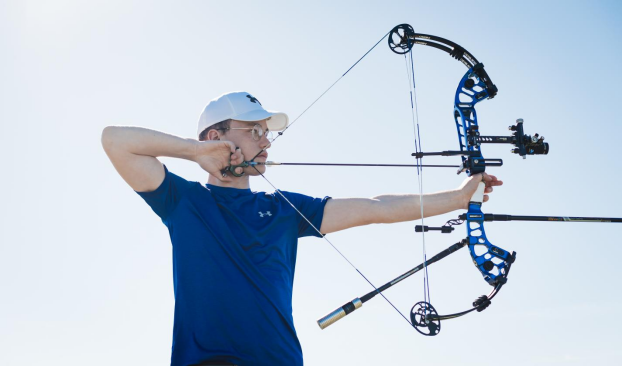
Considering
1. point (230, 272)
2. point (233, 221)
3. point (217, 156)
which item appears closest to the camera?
point (230, 272)

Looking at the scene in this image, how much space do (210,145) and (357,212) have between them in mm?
879

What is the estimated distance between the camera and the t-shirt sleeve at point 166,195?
3.15m

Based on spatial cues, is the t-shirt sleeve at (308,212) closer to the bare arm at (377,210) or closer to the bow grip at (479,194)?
the bare arm at (377,210)

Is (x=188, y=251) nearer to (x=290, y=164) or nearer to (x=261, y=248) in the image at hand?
(x=261, y=248)

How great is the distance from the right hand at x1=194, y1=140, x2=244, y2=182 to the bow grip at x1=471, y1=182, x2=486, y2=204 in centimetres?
140

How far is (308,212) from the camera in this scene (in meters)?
3.54

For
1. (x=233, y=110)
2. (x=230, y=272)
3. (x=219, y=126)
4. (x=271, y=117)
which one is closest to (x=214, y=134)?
(x=219, y=126)

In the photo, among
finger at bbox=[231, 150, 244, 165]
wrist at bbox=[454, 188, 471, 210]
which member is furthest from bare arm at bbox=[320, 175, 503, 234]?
finger at bbox=[231, 150, 244, 165]

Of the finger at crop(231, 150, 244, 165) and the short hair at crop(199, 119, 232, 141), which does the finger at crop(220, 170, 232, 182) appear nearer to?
the finger at crop(231, 150, 244, 165)

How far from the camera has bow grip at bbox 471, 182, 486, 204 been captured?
12.6 ft

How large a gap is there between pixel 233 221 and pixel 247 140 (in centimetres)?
59

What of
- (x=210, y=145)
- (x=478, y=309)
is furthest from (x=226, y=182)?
(x=478, y=309)

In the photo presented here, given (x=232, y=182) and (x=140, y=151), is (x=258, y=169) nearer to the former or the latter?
(x=232, y=182)

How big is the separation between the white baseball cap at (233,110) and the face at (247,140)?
0.15 feet
